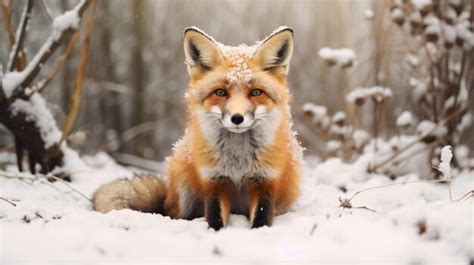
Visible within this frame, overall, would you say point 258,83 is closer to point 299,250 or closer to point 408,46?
point 299,250

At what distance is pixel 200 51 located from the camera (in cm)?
307

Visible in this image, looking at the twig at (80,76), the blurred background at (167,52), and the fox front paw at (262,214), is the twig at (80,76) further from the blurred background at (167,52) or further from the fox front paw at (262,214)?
the blurred background at (167,52)

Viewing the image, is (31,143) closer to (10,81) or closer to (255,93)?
(10,81)

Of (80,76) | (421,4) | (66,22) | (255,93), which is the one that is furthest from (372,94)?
(66,22)

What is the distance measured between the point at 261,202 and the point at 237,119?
0.57m

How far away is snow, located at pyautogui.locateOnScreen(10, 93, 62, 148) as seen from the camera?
4184 millimetres

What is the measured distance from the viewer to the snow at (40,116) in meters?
4.18

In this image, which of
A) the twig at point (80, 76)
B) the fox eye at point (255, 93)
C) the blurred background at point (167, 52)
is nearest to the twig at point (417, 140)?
the fox eye at point (255, 93)

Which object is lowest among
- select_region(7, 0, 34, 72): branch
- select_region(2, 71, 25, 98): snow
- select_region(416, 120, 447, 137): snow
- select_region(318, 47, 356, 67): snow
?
select_region(416, 120, 447, 137): snow

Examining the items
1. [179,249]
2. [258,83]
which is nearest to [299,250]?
Result: [179,249]

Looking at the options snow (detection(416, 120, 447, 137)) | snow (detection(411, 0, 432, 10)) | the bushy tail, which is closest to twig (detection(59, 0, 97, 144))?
the bushy tail

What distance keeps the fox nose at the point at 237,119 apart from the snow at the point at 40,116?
228 centimetres

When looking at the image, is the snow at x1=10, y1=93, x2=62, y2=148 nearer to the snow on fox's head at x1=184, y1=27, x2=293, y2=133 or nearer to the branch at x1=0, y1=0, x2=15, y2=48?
the branch at x1=0, y1=0, x2=15, y2=48

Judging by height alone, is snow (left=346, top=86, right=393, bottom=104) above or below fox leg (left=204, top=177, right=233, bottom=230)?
above
